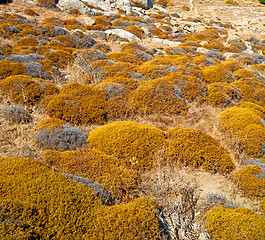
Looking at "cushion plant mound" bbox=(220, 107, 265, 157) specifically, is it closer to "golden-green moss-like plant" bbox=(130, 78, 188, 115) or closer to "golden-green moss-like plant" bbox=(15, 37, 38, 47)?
"golden-green moss-like plant" bbox=(130, 78, 188, 115)

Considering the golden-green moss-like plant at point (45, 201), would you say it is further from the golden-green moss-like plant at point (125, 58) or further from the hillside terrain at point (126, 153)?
the golden-green moss-like plant at point (125, 58)

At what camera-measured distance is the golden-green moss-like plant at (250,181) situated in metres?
3.50

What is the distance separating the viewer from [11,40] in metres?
11.2

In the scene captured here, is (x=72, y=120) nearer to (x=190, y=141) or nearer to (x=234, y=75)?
(x=190, y=141)

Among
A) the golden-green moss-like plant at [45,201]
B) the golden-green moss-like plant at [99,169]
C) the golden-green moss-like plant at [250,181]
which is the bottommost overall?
the golden-green moss-like plant at [250,181]

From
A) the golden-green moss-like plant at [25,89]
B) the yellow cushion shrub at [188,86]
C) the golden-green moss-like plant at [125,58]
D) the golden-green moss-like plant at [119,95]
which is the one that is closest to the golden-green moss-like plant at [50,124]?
the golden-green moss-like plant at [25,89]

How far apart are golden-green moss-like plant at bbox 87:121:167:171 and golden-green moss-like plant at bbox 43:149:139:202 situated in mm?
282

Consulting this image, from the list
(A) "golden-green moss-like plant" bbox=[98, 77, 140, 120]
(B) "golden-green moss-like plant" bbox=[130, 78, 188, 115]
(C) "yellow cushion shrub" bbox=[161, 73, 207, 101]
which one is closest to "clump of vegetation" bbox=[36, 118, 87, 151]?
(A) "golden-green moss-like plant" bbox=[98, 77, 140, 120]

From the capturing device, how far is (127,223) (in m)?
2.46

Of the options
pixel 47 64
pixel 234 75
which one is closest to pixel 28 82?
pixel 47 64

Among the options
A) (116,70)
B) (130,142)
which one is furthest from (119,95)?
(130,142)

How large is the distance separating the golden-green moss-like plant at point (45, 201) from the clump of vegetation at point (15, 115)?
7.52ft

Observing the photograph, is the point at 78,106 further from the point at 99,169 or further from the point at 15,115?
the point at 99,169

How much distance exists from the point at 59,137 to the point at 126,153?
1.59 m
